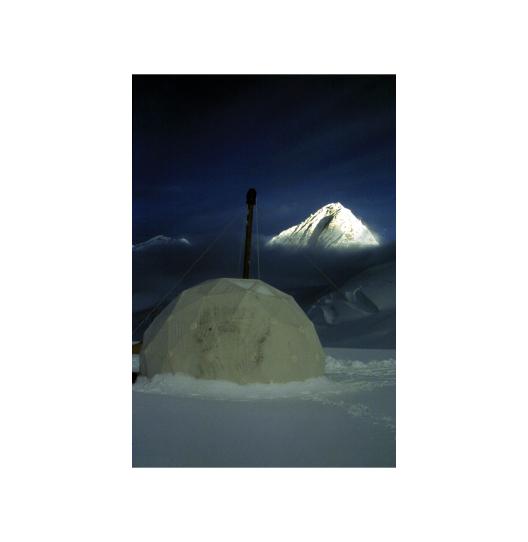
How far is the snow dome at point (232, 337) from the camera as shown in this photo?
7000 millimetres

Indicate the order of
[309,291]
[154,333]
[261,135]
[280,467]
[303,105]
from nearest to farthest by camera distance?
1. [280,467]
2. [303,105]
3. [261,135]
4. [154,333]
5. [309,291]

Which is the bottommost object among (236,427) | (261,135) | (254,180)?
(236,427)

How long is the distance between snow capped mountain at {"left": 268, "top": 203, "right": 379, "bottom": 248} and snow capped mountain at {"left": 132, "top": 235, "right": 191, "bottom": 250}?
156 cm

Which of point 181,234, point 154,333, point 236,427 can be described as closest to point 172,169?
point 181,234

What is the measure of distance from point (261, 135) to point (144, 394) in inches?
152

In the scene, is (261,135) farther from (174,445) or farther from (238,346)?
(174,445)

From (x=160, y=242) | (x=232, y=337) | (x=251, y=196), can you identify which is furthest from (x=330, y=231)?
(x=160, y=242)

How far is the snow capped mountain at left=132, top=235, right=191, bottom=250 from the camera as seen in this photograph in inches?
261

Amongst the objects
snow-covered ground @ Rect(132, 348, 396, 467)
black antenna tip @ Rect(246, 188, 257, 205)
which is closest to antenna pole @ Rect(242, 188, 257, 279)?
black antenna tip @ Rect(246, 188, 257, 205)

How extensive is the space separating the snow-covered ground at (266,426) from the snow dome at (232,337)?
1.11 ft

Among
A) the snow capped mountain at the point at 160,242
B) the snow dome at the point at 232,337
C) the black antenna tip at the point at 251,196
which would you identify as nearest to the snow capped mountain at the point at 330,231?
the black antenna tip at the point at 251,196

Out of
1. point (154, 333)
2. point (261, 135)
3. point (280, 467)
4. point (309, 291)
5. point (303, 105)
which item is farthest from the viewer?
point (309, 291)

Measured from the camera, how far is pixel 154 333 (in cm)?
774

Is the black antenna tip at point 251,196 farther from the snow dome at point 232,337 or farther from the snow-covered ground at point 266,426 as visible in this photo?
the snow-covered ground at point 266,426
